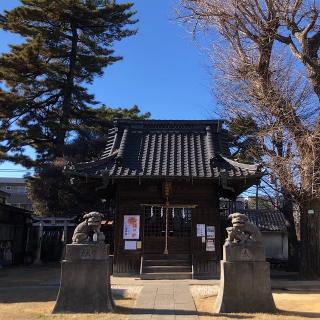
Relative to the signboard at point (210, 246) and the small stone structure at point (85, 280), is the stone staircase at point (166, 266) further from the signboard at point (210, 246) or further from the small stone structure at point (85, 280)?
the small stone structure at point (85, 280)

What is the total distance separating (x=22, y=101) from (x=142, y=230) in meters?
15.2

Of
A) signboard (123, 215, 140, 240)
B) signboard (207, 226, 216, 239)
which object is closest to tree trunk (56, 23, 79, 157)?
signboard (123, 215, 140, 240)

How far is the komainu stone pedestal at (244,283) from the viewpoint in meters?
10.5

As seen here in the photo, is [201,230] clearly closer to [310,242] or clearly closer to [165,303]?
[310,242]

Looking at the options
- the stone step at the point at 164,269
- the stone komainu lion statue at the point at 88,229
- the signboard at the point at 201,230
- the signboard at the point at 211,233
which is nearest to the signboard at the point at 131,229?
the stone step at the point at 164,269

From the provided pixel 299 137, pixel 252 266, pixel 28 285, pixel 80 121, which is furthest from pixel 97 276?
pixel 80 121

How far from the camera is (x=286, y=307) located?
1140cm

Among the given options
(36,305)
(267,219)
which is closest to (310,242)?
(36,305)

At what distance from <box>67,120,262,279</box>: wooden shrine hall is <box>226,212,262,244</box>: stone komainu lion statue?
6.12 metres

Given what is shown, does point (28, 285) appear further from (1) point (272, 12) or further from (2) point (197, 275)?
(1) point (272, 12)

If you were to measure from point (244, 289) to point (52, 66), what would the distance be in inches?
913

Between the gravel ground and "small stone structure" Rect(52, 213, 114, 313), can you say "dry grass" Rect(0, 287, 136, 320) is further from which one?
the gravel ground

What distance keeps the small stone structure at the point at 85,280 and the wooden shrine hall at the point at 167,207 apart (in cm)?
654

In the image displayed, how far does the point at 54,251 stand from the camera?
94.9 feet
